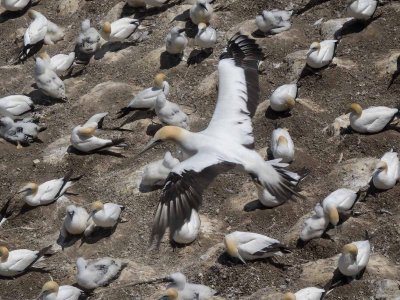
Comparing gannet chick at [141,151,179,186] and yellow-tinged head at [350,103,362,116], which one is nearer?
gannet chick at [141,151,179,186]

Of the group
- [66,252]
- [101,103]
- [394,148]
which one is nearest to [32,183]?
[66,252]

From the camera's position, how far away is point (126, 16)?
20625 millimetres

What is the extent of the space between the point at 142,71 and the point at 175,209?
748cm

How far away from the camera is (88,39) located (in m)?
19.3

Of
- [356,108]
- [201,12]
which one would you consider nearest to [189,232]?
[356,108]

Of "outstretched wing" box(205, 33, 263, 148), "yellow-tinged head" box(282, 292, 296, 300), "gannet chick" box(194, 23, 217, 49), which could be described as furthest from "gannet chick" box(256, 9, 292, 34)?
"yellow-tinged head" box(282, 292, 296, 300)

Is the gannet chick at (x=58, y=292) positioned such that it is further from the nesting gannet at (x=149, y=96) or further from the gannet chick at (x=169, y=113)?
the nesting gannet at (x=149, y=96)

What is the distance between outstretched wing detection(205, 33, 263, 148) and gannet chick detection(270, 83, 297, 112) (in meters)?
1.79

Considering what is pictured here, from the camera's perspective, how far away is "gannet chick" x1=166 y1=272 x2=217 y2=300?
1248 centimetres

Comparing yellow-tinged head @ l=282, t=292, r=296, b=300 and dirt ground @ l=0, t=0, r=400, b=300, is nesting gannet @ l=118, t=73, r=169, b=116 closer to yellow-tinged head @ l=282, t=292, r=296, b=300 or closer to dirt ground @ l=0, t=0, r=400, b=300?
dirt ground @ l=0, t=0, r=400, b=300

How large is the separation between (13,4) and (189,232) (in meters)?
9.40

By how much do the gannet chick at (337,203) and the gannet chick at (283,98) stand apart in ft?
8.19

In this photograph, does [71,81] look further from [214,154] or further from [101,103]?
[214,154]

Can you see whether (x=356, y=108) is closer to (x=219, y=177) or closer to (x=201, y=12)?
(x=219, y=177)
